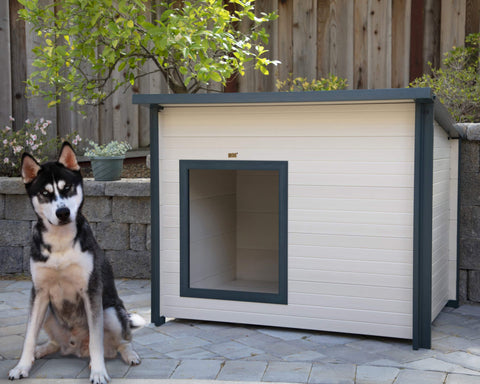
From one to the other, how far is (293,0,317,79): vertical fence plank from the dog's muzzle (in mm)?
4487

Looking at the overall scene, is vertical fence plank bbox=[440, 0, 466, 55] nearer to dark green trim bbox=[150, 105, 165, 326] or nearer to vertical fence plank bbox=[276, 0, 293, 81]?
vertical fence plank bbox=[276, 0, 293, 81]

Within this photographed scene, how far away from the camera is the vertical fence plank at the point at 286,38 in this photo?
781cm

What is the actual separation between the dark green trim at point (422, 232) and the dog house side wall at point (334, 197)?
64 mm

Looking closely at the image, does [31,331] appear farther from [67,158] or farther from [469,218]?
[469,218]

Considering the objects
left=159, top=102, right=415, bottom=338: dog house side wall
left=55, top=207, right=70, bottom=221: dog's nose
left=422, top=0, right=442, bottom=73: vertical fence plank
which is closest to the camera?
left=55, top=207, right=70, bottom=221: dog's nose

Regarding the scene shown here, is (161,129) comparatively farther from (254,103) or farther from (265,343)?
(265,343)

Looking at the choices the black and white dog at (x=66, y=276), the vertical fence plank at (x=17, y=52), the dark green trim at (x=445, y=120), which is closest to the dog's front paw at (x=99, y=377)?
the black and white dog at (x=66, y=276)

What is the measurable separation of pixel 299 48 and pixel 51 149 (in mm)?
2923

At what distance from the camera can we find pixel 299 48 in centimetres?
777

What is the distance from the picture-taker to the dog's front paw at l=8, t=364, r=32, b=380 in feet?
13.3

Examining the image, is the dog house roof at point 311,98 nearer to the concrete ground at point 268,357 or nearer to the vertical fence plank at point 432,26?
the concrete ground at point 268,357

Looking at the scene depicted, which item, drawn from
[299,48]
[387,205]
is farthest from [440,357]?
[299,48]

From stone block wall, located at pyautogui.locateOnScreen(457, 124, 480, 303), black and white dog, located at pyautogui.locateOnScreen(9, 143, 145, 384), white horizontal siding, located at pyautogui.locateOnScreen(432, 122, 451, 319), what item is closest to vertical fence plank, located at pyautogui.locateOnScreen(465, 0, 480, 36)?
stone block wall, located at pyautogui.locateOnScreen(457, 124, 480, 303)

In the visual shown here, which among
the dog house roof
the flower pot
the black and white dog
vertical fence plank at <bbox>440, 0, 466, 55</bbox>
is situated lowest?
the black and white dog
